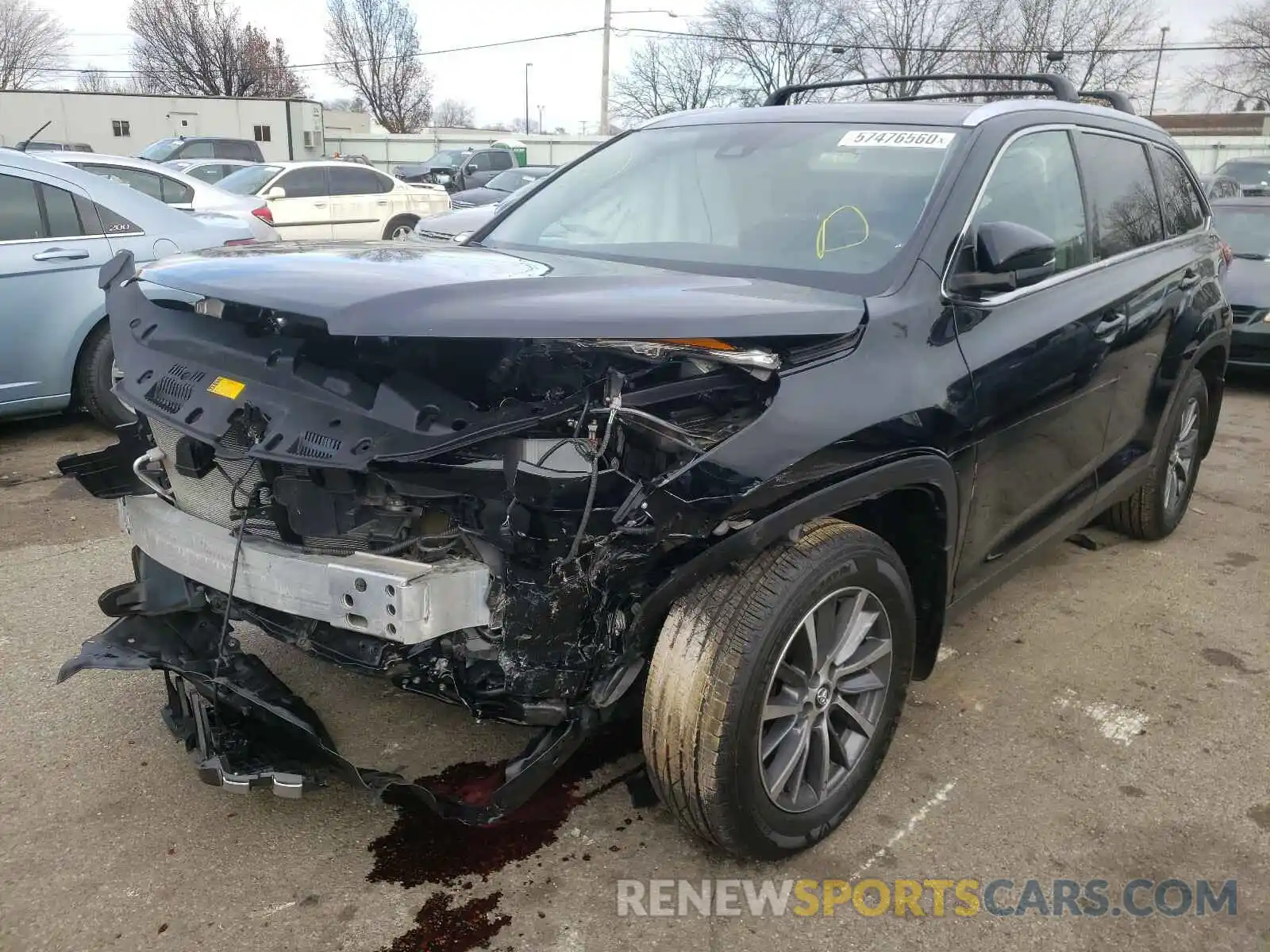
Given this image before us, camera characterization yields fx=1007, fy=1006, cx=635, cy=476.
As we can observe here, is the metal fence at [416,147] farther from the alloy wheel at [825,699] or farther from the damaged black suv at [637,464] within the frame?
the alloy wheel at [825,699]

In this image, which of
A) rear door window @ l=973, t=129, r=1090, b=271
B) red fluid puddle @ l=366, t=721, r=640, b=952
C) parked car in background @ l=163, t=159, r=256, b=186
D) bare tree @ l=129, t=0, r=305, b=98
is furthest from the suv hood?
bare tree @ l=129, t=0, r=305, b=98

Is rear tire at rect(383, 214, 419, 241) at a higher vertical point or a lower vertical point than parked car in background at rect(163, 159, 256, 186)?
lower

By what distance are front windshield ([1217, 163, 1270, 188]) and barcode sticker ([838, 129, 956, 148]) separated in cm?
1601

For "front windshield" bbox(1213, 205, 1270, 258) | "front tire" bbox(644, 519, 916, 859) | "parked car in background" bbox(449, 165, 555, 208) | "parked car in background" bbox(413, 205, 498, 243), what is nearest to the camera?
"front tire" bbox(644, 519, 916, 859)

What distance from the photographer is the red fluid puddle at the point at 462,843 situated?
7.61 feet

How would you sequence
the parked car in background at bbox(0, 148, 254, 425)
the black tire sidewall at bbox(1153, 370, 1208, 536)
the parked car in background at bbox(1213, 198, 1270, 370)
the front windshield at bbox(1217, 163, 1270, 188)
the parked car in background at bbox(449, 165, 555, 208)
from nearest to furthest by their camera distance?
the black tire sidewall at bbox(1153, 370, 1208, 536)
the parked car in background at bbox(0, 148, 254, 425)
the parked car in background at bbox(1213, 198, 1270, 370)
the parked car in background at bbox(449, 165, 555, 208)
the front windshield at bbox(1217, 163, 1270, 188)

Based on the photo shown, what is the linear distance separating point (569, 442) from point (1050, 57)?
6352 mm

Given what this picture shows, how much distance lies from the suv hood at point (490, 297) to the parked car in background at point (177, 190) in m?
5.12

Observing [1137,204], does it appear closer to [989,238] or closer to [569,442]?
[989,238]

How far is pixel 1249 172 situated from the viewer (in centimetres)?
1698

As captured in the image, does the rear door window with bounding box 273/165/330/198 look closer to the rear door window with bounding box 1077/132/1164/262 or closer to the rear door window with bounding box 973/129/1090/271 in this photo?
the rear door window with bounding box 1077/132/1164/262

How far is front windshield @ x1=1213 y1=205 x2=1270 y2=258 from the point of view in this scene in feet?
30.0

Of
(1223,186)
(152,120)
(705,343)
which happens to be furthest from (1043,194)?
(152,120)

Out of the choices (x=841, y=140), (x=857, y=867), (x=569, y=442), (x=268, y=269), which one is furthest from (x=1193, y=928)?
(x=268, y=269)
